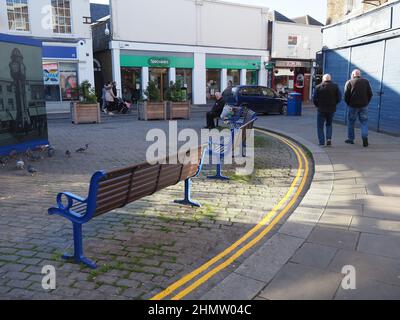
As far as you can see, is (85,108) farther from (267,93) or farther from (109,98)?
(267,93)

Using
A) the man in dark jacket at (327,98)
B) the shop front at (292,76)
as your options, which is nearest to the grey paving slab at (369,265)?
the man in dark jacket at (327,98)

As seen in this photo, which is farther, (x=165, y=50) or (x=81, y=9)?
(x=165, y=50)

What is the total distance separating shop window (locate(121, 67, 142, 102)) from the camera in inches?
1024

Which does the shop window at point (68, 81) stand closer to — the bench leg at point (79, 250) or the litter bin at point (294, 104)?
the litter bin at point (294, 104)

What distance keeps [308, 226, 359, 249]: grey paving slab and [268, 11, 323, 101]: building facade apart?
28.8 m

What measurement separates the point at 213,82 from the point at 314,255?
2706cm

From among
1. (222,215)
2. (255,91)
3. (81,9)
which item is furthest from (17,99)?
(81,9)

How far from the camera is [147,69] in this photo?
2605 cm

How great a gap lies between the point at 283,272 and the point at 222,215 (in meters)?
1.78

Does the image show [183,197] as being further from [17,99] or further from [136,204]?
[17,99]

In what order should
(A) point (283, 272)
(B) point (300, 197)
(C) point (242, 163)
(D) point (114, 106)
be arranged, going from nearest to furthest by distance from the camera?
(A) point (283, 272) → (B) point (300, 197) → (C) point (242, 163) → (D) point (114, 106)

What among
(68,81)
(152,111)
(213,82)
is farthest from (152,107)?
(213,82)

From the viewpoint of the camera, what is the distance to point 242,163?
28.0 ft
